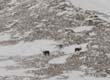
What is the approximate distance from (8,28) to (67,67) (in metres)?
7.53

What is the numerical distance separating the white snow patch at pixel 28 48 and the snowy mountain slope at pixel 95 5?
363 cm

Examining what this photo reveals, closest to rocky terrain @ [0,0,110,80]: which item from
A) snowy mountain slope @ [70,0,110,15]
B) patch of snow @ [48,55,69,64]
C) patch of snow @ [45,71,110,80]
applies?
patch of snow @ [48,55,69,64]

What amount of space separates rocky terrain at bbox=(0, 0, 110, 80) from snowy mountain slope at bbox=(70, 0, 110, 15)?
439mm

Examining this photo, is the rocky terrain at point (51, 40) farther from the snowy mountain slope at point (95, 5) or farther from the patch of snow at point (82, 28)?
the snowy mountain slope at point (95, 5)

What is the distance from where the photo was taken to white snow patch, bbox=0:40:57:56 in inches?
586

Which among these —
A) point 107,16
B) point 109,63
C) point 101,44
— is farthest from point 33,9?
point 109,63

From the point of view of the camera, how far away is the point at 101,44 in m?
13.6

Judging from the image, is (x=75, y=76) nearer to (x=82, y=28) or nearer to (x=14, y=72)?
(x=14, y=72)

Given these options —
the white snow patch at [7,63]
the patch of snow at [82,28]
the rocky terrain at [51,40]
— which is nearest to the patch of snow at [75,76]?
the rocky terrain at [51,40]

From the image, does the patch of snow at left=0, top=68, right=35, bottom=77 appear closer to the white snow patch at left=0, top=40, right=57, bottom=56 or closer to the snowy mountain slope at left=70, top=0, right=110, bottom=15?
the white snow patch at left=0, top=40, right=57, bottom=56

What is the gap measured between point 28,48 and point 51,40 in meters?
1.19

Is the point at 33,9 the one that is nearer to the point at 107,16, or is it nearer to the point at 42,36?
the point at 42,36

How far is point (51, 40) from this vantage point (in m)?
15.8

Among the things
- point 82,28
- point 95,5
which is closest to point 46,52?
point 82,28
